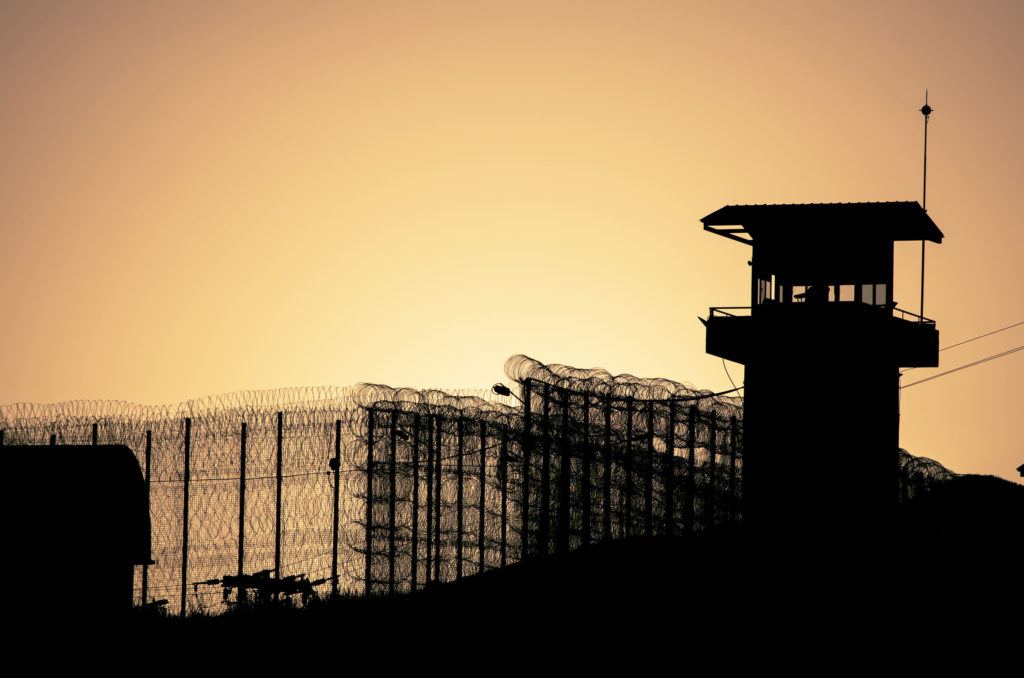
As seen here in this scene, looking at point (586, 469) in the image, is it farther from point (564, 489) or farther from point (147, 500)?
point (147, 500)

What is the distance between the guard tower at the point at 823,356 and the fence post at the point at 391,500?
10998mm

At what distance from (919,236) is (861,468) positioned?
537cm

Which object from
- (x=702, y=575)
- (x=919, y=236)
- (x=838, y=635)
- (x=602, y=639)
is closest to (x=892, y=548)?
(x=702, y=575)

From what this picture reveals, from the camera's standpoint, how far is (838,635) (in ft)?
46.7

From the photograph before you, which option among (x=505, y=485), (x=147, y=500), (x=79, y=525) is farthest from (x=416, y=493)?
(x=79, y=525)

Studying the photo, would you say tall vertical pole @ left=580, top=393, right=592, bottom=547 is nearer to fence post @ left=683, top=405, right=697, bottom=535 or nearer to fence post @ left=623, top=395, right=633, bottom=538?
fence post @ left=623, top=395, right=633, bottom=538

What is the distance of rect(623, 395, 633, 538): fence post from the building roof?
302 inches

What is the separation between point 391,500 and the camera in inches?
725

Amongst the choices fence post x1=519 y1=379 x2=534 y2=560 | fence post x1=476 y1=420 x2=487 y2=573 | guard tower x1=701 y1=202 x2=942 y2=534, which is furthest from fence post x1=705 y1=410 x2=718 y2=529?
fence post x1=476 y1=420 x2=487 y2=573

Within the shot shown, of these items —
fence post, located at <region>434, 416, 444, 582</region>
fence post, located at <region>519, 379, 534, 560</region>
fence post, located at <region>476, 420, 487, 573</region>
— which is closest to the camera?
fence post, located at <region>434, 416, 444, 582</region>

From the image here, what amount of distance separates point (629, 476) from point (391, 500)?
239 inches

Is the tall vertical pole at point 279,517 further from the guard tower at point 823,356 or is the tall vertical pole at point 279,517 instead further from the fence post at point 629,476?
the guard tower at point 823,356

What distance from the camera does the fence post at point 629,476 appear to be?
73.3 feet

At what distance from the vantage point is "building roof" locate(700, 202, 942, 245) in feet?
89.8
